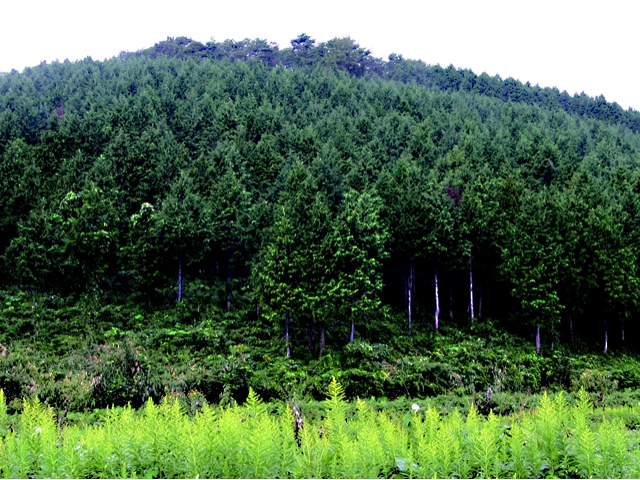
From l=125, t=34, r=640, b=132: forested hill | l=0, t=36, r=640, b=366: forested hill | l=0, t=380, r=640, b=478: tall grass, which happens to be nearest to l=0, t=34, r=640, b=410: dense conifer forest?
l=0, t=36, r=640, b=366: forested hill

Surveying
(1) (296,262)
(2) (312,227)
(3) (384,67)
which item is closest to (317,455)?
(1) (296,262)

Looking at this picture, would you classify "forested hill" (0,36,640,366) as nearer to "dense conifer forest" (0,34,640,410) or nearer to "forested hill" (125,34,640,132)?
"dense conifer forest" (0,34,640,410)

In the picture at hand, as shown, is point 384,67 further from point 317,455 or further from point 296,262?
point 317,455

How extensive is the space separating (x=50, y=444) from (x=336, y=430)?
3.70 meters

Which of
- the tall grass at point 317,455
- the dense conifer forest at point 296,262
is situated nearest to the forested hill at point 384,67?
the dense conifer forest at point 296,262

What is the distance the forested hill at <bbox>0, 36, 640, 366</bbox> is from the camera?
30312mm

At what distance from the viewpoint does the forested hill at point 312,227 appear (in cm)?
3031

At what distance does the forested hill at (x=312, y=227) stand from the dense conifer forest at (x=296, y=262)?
18 cm

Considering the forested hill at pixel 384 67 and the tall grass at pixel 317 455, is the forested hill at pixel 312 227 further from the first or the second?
the forested hill at pixel 384 67

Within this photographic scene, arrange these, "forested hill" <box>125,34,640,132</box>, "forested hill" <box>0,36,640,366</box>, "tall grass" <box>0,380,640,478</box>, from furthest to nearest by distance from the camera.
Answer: "forested hill" <box>125,34,640,132</box>, "forested hill" <box>0,36,640,366</box>, "tall grass" <box>0,380,640,478</box>

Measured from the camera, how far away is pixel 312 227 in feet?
98.5

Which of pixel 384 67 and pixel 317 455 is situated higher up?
pixel 384 67

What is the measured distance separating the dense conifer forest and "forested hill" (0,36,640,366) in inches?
7.1

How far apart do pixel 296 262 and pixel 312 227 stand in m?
2.85
